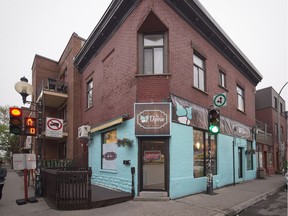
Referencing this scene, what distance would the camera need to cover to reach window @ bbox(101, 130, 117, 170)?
10.9 meters

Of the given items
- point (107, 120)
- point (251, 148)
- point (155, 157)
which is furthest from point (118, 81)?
point (251, 148)

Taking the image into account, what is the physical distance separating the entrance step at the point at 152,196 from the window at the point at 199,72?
565 centimetres

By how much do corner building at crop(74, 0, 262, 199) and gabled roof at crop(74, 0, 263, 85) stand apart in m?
0.05

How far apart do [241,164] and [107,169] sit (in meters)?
9.54

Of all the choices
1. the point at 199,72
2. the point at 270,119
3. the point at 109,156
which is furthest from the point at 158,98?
the point at 270,119

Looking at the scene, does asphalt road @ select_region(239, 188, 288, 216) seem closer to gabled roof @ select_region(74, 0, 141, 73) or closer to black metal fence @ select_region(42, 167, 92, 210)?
black metal fence @ select_region(42, 167, 92, 210)

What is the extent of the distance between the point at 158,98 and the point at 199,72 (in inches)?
148

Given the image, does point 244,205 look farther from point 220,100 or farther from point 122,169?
point 122,169

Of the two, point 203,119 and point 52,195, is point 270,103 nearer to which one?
point 203,119

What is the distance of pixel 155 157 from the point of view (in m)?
9.16

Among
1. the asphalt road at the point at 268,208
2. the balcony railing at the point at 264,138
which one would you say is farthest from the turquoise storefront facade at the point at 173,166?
the balcony railing at the point at 264,138

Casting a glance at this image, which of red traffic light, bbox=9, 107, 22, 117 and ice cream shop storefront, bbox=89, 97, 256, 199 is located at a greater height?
red traffic light, bbox=9, 107, 22, 117

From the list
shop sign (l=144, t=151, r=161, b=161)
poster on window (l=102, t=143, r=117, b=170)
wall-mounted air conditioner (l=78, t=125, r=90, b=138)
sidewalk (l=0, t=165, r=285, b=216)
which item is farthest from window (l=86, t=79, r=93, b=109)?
sidewalk (l=0, t=165, r=285, b=216)

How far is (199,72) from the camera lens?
Result: 470 inches
